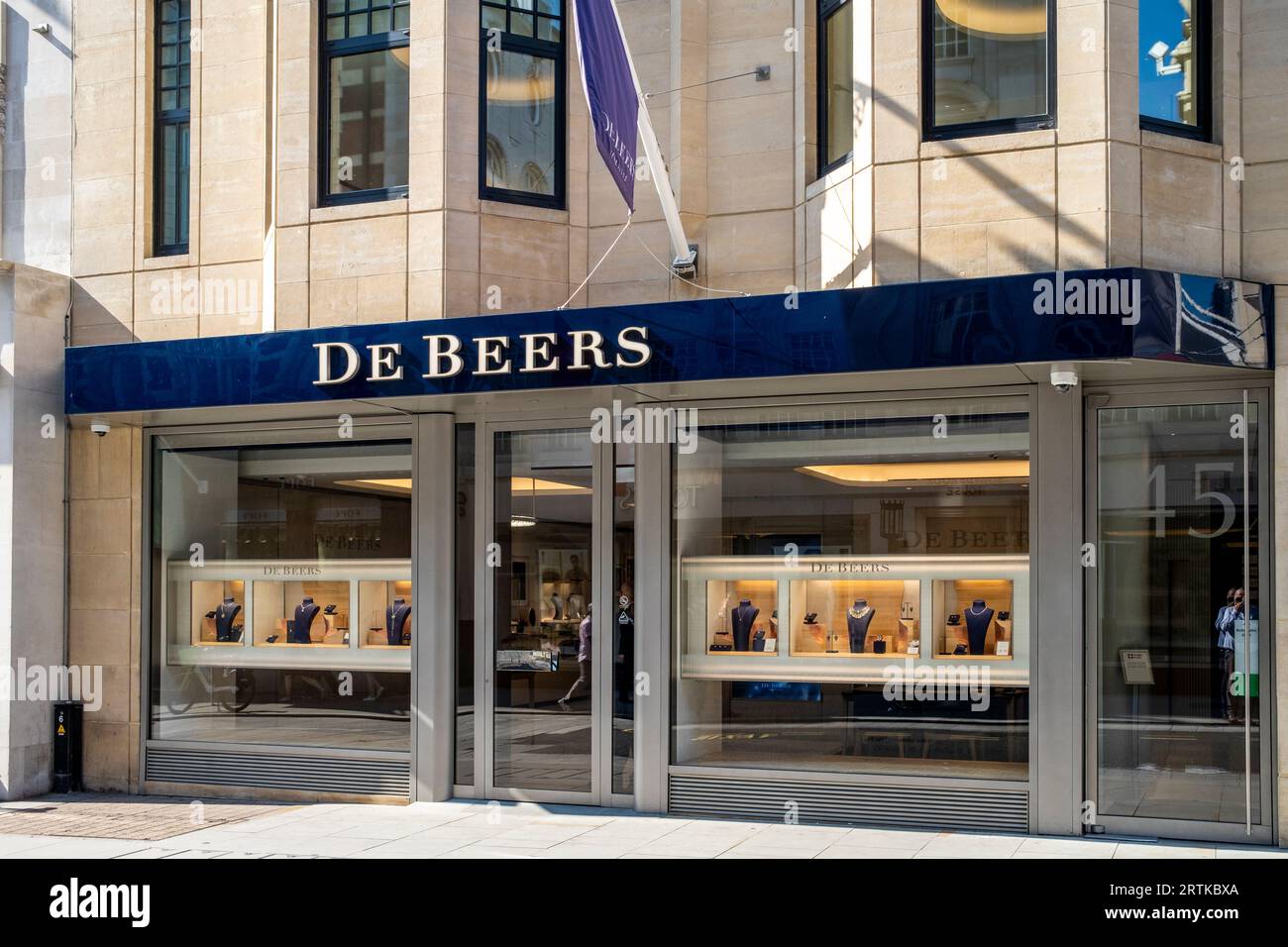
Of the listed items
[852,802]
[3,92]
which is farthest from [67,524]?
[852,802]

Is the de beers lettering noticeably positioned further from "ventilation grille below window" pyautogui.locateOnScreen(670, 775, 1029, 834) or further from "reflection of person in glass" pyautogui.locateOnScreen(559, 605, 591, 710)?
"ventilation grille below window" pyautogui.locateOnScreen(670, 775, 1029, 834)

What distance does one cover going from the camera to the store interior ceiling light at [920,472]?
1088 cm

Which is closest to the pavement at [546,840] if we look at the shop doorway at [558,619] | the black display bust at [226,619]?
the shop doorway at [558,619]

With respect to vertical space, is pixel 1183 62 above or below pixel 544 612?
above

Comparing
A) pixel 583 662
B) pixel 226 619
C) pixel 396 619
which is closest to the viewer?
pixel 583 662

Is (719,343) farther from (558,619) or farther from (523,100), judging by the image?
(523,100)

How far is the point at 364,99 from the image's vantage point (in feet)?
41.3

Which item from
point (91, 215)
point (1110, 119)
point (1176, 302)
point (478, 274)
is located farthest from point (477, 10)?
point (1176, 302)

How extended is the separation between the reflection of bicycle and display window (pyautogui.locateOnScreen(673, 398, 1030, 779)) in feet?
14.4

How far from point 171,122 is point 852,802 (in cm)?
926

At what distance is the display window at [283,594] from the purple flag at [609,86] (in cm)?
379

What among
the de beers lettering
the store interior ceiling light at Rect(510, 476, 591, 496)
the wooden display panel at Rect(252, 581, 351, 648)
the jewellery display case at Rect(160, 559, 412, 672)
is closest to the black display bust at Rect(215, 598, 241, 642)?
the jewellery display case at Rect(160, 559, 412, 672)

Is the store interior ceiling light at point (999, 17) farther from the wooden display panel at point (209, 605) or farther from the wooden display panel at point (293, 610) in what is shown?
the wooden display panel at point (209, 605)

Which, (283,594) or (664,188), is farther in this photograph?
(283,594)
